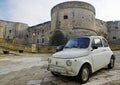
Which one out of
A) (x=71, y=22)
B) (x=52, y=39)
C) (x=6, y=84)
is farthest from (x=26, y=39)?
(x=6, y=84)

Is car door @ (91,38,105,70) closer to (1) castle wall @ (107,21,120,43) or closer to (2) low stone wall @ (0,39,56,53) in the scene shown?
(2) low stone wall @ (0,39,56,53)

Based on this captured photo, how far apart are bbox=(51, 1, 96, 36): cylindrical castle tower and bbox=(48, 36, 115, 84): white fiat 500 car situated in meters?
21.0

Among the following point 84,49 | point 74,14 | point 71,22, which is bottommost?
point 84,49

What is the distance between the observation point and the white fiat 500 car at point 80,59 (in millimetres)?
4574

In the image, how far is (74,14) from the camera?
2744 cm

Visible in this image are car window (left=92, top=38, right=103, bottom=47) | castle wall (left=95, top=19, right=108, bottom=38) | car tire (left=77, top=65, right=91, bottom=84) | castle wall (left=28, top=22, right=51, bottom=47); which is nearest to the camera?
car tire (left=77, top=65, right=91, bottom=84)

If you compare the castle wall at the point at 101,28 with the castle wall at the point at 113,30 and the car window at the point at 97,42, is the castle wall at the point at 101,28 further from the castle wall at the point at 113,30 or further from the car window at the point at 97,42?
the car window at the point at 97,42

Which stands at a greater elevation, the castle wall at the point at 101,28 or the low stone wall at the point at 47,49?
the castle wall at the point at 101,28

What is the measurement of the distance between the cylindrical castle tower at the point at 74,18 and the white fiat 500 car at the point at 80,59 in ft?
68.9

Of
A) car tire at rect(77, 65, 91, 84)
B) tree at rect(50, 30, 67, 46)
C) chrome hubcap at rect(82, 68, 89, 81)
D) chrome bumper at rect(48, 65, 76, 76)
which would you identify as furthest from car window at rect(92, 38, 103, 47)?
tree at rect(50, 30, 67, 46)

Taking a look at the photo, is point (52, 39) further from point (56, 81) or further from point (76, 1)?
point (56, 81)

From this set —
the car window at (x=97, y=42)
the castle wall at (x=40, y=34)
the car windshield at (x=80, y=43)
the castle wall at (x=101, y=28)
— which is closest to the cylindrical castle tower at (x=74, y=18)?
the castle wall at (x=40, y=34)

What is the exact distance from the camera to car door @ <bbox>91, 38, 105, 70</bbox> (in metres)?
5.41

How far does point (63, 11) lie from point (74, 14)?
2.46 m
